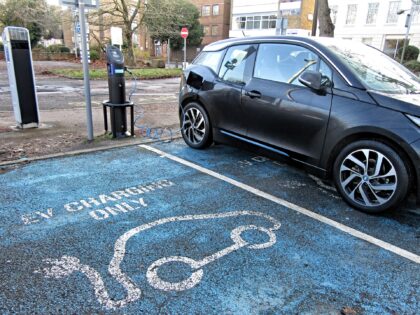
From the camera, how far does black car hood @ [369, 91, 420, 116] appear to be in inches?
126

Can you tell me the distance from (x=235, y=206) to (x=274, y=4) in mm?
44876

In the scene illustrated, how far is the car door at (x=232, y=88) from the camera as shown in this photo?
4566 millimetres

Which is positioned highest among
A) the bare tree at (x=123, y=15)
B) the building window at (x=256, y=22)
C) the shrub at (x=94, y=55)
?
the building window at (x=256, y=22)

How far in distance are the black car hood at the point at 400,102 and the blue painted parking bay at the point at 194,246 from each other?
107 centimetres

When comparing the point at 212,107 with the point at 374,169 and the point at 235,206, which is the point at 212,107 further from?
the point at 374,169

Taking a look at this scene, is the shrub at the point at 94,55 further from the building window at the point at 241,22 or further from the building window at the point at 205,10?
the building window at the point at 205,10

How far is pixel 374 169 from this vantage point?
3.38 m

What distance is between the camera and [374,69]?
392 cm

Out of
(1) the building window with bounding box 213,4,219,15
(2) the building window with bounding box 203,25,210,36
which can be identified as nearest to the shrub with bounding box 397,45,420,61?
(1) the building window with bounding box 213,4,219,15

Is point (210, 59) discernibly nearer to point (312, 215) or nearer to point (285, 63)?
point (285, 63)

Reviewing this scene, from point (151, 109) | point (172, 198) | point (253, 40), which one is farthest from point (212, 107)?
point (151, 109)

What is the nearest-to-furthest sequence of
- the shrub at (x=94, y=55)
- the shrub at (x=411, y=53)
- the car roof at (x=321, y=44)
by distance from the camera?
the car roof at (x=321, y=44) → the shrub at (x=94, y=55) → the shrub at (x=411, y=53)

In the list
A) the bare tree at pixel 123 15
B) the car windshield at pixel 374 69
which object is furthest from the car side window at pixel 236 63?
the bare tree at pixel 123 15

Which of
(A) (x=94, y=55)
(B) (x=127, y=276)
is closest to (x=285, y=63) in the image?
(B) (x=127, y=276)
